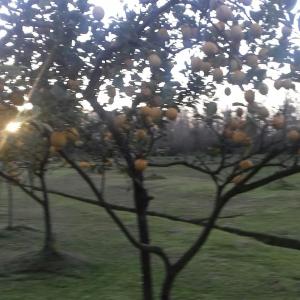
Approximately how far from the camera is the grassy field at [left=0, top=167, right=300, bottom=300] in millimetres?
6164

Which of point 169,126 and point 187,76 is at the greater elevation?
point 187,76

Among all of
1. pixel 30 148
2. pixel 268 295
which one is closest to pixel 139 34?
pixel 30 148

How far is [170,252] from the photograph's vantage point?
8344 mm

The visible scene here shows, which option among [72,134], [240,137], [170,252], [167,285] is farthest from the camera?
[170,252]

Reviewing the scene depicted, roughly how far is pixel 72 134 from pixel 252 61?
1.08 metres

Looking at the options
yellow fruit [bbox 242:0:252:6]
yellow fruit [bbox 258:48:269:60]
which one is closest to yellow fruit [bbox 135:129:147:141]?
yellow fruit [bbox 258:48:269:60]

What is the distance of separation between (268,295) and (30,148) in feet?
11.6

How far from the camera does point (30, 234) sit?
32.4 ft

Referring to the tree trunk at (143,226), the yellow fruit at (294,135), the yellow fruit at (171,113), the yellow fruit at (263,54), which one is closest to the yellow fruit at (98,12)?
the yellow fruit at (171,113)

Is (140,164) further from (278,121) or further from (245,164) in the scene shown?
(278,121)

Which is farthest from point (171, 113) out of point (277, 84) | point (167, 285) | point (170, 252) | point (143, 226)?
point (170, 252)

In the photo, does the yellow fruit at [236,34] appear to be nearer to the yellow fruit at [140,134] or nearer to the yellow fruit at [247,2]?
the yellow fruit at [247,2]

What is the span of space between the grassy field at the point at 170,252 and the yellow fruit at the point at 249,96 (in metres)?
1.71

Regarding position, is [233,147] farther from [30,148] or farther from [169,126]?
[30,148]
